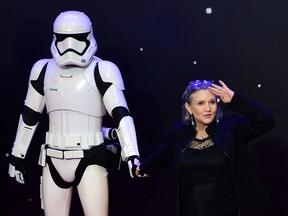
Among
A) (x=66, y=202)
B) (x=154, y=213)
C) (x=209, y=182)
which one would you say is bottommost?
(x=154, y=213)

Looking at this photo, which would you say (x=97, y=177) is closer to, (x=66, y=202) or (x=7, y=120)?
(x=66, y=202)

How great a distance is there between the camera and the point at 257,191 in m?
2.41

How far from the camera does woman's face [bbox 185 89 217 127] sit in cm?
242

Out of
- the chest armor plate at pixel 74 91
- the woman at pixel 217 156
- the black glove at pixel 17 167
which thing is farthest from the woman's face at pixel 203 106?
the black glove at pixel 17 167

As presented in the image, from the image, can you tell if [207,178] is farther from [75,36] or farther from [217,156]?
[75,36]

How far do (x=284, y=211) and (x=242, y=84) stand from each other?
2.40ft

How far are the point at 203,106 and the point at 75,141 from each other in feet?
2.32

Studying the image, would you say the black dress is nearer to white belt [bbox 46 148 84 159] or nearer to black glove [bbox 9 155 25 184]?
white belt [bbox 46 148 84 159]

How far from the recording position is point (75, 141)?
2826mm

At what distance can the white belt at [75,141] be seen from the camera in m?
2.82

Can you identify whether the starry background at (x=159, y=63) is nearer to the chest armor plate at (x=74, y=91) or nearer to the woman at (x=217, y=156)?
the chest armor plate at (x=74, y=91)

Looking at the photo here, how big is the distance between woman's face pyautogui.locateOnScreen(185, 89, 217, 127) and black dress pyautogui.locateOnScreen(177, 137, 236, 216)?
8 centimetres

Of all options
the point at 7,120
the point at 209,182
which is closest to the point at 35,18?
the point at 7,120

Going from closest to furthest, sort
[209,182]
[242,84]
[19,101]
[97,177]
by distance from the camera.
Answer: [209,182], [97,177], [242,84], [19,101]
